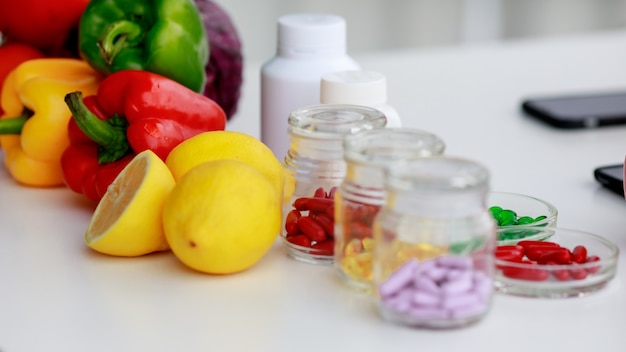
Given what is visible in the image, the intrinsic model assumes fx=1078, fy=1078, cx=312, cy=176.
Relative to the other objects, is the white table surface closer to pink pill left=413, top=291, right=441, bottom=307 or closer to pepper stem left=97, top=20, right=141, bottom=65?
pink pill left=413, top=291, right=441, bottom=307

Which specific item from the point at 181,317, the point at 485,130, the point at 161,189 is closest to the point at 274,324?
the point at 181,317

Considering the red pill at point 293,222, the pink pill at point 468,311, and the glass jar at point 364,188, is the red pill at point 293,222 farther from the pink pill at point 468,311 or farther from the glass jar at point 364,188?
the pink pill at point 468,311

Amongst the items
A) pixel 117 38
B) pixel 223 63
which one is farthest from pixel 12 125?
pixel 223 63

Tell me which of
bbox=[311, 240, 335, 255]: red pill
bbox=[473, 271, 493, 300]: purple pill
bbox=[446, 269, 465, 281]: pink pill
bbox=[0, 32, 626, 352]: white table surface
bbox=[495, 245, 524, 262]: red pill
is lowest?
bbox=[0, 32, 626, 352]: white table surface

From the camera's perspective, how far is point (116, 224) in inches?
35.8

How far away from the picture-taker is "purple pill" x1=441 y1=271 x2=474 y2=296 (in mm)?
750

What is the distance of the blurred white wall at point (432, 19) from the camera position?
3395 mm

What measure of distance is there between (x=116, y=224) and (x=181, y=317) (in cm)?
13

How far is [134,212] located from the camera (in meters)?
0.91

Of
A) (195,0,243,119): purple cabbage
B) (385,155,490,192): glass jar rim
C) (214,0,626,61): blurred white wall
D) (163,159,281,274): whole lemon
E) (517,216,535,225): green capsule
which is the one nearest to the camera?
(385,155,490,192): glass jar rim

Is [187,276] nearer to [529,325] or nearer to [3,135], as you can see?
[529,325]

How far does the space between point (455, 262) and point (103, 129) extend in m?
0.43

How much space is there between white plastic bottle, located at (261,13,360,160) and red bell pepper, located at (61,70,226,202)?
8cm

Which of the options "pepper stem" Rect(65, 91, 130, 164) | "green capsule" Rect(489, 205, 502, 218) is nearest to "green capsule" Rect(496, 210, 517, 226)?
"green capsule" Rect(489, 205, 502, 218)
